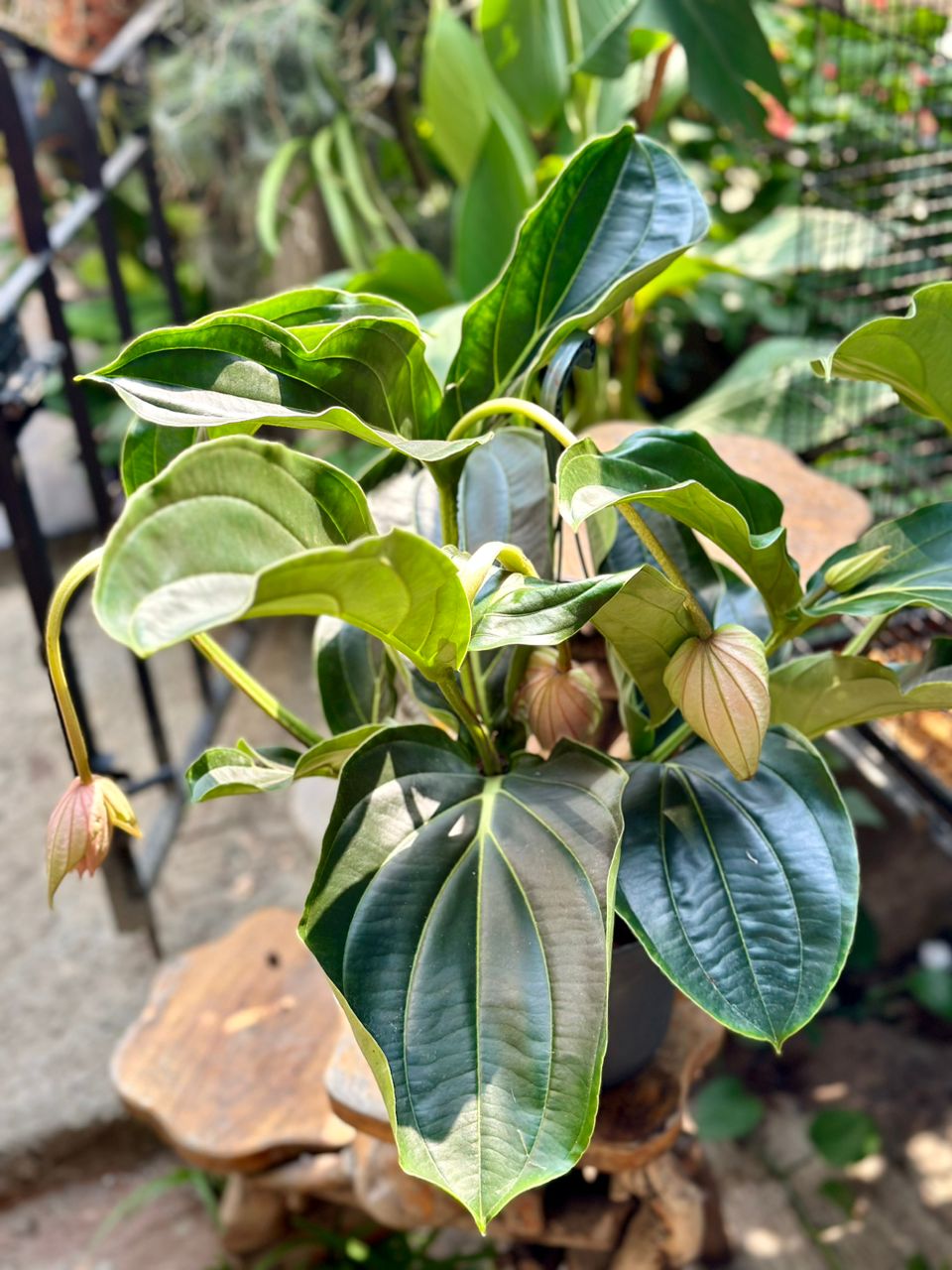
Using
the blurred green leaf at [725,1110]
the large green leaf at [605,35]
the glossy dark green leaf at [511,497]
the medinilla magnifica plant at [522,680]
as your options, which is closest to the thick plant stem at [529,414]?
the medinilla magnifica plant at [522,680]

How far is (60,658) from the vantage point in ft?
1.82

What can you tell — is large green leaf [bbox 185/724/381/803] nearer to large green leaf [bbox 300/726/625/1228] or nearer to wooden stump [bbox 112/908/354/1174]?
large green leaf [bbox 300/726/625/1228]

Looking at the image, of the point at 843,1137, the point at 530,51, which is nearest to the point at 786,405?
the point at 530,51

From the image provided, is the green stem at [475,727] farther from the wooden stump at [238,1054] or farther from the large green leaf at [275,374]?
the wooden stump at [238,1054]

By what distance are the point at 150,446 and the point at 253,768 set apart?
0.60ft

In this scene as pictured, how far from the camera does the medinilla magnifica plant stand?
19.0 inches

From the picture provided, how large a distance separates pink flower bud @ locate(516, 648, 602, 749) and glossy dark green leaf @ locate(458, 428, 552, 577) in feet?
0.26

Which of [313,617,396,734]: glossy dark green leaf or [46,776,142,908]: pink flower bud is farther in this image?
[313,617,396,734]: glossy dark green leaf

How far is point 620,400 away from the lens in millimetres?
1661

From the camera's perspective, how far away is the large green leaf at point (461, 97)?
1.43 metres

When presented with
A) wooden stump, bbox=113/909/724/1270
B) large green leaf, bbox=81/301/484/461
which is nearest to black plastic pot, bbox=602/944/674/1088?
wooden stump, bbox=113/909/724/1270

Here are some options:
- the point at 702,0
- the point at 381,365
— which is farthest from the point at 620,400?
the point at 381,365

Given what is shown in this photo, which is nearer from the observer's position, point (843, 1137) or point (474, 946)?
point (474, 946)

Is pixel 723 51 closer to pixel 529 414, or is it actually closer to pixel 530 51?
pixel 530 51
